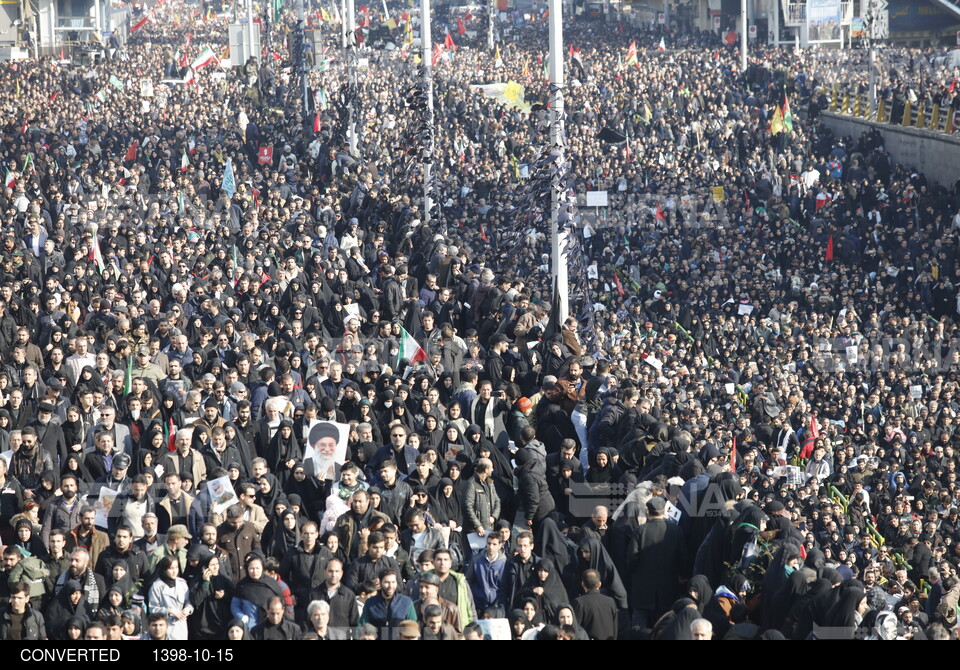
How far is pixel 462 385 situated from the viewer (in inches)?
589

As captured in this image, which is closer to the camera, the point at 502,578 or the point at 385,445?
the point at 502,578

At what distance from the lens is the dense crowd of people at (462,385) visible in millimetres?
10883

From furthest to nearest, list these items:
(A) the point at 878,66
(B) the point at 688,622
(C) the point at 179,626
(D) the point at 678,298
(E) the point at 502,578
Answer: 1. (A) the point at 878,66
2. (D) the point at 678,298
3. (E) the point at 502,578
4. (C) the point at 179,626
5. (B) the point at 688,622

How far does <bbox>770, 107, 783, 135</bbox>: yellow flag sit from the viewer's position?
1476 inches

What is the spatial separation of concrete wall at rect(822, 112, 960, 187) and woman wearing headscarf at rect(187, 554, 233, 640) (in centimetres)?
2668

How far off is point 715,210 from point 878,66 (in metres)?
18.4

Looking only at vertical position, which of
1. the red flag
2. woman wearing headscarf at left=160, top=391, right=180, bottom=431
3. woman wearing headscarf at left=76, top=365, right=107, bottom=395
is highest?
the red flag

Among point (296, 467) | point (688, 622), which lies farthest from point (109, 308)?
point (688, 622)

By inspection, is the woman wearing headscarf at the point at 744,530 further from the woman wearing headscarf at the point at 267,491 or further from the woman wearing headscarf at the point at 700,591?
the woman wearing headscarf at the point at 267,491

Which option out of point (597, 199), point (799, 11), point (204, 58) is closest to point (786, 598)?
point (597, 199)

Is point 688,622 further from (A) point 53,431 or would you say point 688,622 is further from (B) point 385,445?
(A) point 53,431

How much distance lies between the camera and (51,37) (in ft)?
224

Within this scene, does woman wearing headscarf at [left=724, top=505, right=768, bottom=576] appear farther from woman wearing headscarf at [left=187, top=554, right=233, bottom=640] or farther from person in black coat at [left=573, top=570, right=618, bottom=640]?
woman wearing headscarf at [left=187, top=554, right=233, bottom=640]
